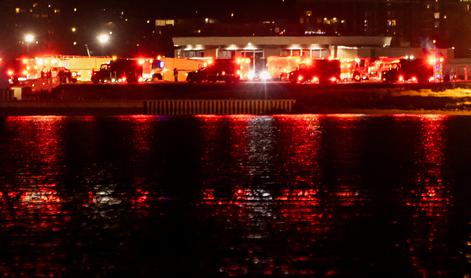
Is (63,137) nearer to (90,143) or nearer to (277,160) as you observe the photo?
(90,143)

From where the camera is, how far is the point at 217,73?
66.1 meters

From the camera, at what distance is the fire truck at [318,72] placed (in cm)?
6227

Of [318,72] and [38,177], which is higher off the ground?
[318,72]

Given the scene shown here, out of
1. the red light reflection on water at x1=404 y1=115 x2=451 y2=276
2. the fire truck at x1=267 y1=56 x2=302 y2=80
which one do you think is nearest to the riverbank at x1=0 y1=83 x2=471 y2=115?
the red light reflection on water at x1=404 y1=115 x2=451 y2=276

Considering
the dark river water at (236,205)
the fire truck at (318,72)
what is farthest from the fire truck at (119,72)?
the dark river water at (236,205)

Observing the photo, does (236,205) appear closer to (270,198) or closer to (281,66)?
(270,198)

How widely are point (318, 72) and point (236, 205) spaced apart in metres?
47.9

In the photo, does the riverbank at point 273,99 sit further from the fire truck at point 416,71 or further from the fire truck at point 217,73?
the fire truck at point 217,73

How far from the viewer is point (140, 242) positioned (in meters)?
12.3

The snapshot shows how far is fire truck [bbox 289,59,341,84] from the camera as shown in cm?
6227

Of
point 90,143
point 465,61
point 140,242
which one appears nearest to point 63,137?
point 90,143

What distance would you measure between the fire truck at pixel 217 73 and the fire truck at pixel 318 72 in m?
4.86

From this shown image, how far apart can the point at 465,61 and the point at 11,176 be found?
63.1 m

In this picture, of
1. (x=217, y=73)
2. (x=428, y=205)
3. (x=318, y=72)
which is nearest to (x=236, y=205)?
(x=428, y=205)
